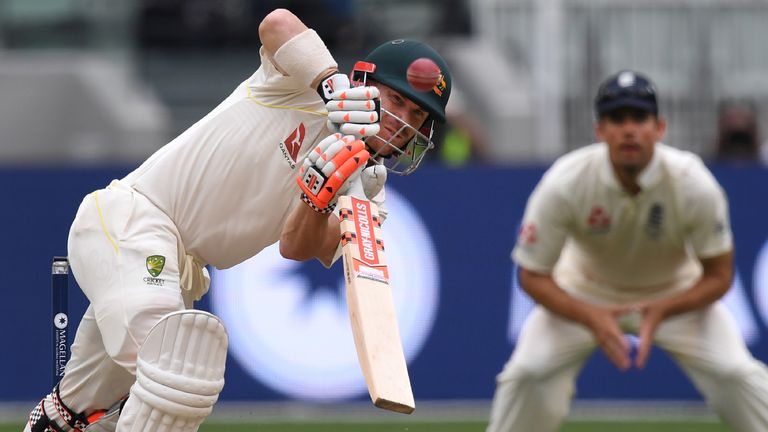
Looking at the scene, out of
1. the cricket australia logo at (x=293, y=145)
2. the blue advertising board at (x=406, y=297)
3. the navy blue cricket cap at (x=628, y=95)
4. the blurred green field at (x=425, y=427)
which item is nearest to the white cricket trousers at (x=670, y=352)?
the navy blue cricket cap at (x=628, y=95)

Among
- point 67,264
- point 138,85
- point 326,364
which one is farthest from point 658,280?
point 138,85

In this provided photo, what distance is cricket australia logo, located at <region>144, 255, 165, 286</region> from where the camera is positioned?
438 cm

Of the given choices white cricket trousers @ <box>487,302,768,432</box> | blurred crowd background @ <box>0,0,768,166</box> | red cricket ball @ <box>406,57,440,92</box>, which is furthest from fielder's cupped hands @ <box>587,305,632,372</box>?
blurred crowd background @ <box>0,0,768,166</box>

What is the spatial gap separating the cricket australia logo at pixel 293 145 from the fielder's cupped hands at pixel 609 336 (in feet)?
4.79

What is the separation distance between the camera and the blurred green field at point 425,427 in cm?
764

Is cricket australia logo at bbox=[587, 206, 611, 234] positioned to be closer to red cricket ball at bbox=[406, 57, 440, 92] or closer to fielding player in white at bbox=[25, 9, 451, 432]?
fielding player in white at bbox=[25, 9, 451, 432]

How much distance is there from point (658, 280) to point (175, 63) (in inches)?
282

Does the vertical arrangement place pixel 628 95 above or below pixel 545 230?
above

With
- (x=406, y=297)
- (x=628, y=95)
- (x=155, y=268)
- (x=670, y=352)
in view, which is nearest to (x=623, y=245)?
(x=670, y=352)

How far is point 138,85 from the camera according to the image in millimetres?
12156

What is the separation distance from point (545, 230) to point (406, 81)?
1342 millimetres

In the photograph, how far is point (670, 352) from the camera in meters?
5.62

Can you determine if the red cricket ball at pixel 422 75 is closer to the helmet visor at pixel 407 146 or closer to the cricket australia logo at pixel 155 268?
the helmet visor at pixel 407 146

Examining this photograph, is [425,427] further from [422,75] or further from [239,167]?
[422,75]
